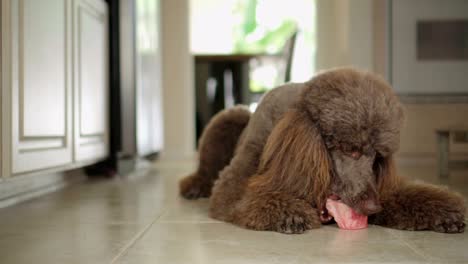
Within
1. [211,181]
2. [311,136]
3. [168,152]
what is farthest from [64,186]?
[168,152]

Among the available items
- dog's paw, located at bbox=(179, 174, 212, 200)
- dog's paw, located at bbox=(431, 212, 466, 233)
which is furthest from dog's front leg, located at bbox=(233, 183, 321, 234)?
dog's paw, located at bbox=(179, 174, 212, 200)

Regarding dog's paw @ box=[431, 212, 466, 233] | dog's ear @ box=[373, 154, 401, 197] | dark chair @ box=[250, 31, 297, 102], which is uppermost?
dark chair @ box=[250, 31, 297, 102]

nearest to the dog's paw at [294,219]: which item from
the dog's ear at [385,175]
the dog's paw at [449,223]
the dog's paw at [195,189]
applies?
the dog's ear at [385,175]

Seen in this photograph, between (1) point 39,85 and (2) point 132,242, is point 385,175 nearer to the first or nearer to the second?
(2) point 132,242

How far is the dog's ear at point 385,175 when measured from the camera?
1.46m

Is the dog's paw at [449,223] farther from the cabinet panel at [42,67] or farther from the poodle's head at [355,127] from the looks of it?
the cabinet panel at [42,67]

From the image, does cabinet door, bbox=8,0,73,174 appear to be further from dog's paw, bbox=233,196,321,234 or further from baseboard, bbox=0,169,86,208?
dog's paw, bbox=233,196,321,234

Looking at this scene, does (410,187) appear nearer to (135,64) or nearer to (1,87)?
(1,87)

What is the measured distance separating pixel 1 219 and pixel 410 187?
140 centimetres

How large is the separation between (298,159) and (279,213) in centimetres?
17

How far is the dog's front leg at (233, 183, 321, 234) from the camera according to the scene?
140 cm

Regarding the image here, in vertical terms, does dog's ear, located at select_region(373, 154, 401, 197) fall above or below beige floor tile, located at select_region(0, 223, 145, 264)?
above

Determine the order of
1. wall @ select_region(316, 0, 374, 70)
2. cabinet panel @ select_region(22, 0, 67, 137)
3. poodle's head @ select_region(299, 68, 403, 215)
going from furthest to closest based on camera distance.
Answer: wall @ select_region(316, 0, 374, 70) < cabinet panel @ select_region(22, 0, 67, 137) < poodle's head @ select_region(299, 68, 403, 215)

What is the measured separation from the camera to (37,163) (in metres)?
2.06
